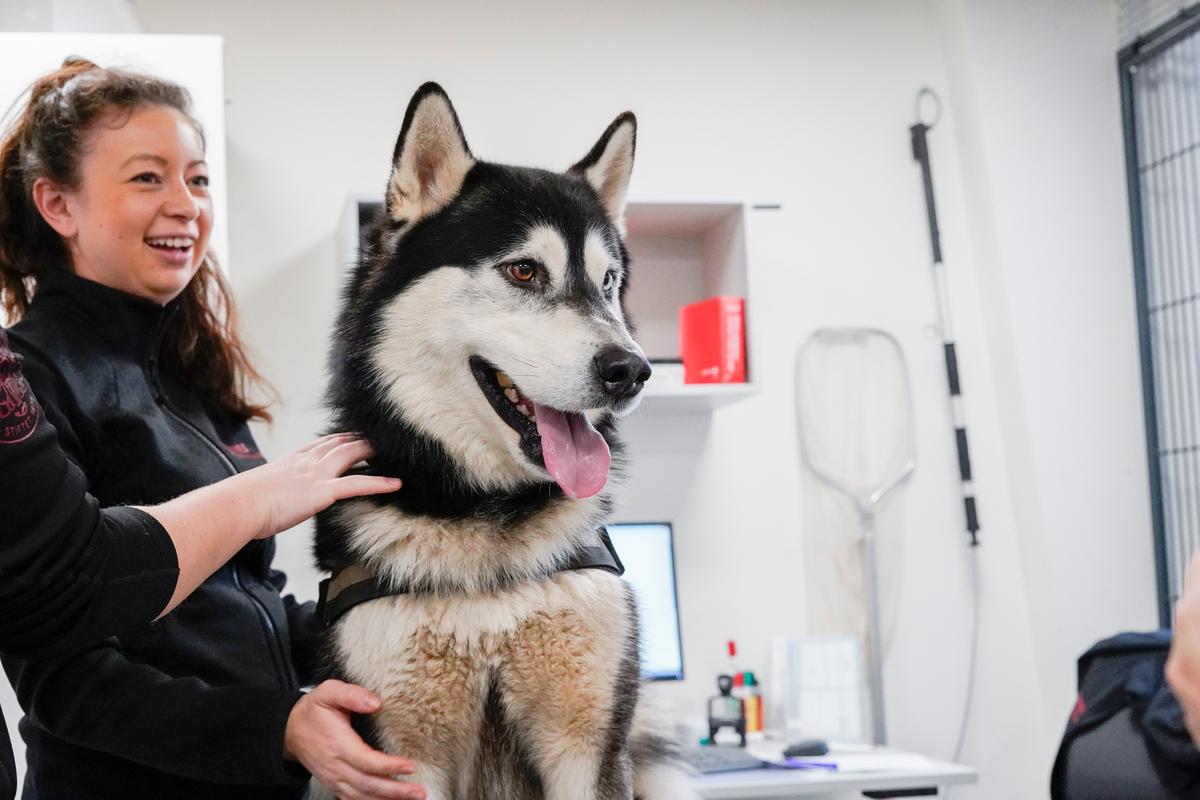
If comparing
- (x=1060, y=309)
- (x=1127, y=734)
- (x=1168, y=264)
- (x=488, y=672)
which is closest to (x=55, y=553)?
(x=488, y=672)

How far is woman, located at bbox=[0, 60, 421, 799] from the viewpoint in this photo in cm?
126

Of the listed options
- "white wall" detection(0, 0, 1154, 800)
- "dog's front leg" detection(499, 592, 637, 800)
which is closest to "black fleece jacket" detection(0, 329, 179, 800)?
"dog's front leg" detection(499, 592, 637, 800)

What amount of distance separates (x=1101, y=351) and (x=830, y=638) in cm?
137

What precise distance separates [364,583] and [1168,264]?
3.25m

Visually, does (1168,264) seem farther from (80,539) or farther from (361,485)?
(80,539)

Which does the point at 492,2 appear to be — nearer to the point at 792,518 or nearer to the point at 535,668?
the point at 792,518

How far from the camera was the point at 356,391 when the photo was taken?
141 centimetres

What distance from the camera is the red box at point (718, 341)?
320cm

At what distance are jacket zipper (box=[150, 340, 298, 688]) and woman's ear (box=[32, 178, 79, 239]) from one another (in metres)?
0.19

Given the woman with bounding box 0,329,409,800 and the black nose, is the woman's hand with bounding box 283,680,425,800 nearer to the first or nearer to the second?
the woman with bounding box 0,329,409,800

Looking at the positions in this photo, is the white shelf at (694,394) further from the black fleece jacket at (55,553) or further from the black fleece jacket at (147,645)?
the black fleece jacket at (55,553)

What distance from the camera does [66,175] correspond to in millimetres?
1500

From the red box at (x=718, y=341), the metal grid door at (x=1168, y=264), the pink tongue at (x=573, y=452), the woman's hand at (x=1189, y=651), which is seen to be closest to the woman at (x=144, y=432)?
the pink tongue at (x=573, y=452)

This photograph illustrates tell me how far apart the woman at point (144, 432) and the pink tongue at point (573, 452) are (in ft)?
1.14
